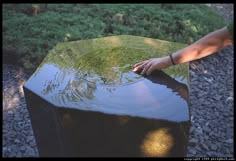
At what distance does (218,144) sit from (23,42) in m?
2.45

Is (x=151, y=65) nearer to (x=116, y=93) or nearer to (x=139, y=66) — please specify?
(x=139, y=66)

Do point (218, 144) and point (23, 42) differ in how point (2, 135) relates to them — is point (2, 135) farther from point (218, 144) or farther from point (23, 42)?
point (218, 144)

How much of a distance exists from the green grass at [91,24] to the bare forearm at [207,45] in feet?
6.99

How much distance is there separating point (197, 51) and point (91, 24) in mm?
2709

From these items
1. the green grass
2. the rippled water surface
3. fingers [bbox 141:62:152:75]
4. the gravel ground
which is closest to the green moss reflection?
the rippled water surface

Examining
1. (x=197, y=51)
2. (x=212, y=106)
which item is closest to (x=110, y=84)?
(x=197, y=51)

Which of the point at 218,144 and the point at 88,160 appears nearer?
the point at 88,160

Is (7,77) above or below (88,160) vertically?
below

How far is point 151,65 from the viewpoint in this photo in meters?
2.23

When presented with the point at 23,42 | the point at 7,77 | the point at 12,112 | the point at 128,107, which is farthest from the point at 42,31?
the point at 128,107

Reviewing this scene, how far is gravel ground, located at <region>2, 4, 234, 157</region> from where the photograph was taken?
2.88 m

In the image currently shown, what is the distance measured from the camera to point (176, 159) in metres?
2.02

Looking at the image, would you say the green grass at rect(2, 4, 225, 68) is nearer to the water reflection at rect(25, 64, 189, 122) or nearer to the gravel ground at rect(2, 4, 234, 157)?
the gravel ground at rect(2, 4, 234, 157)

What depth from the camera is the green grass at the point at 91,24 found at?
13.4 feet
